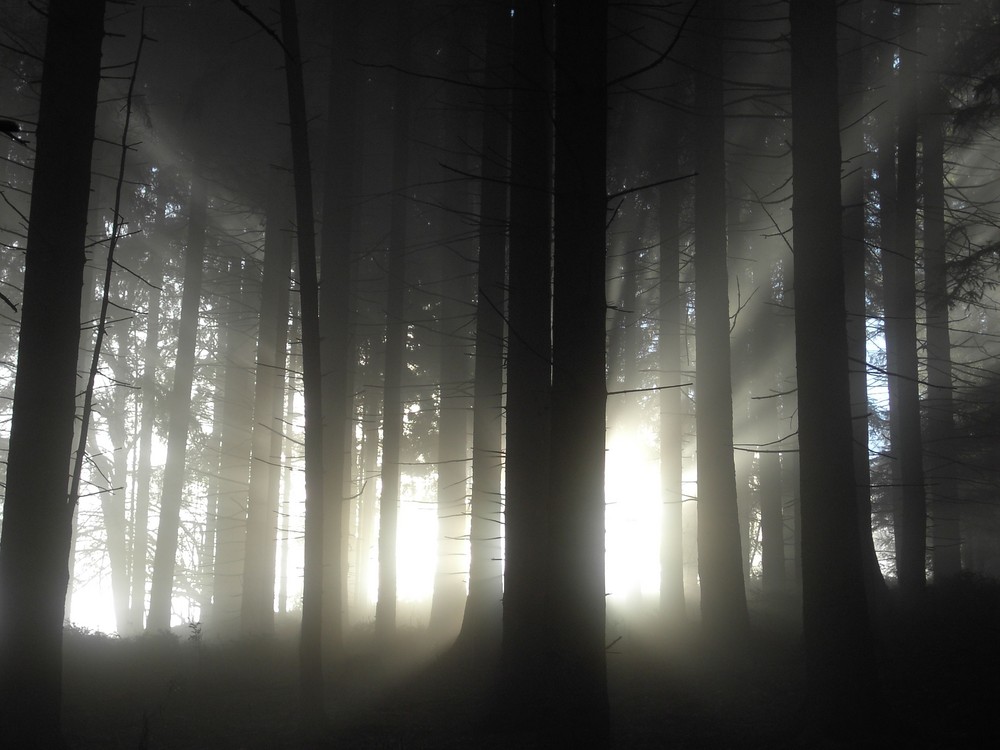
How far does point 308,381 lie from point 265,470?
899cm

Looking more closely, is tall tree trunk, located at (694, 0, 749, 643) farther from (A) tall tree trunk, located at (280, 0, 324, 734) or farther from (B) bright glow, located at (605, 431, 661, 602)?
(A) tall tree trunk, located at (280, 0, 324, 734)

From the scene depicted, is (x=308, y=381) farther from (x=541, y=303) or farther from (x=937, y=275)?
(x=937, y=275)

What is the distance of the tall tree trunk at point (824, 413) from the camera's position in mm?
7090

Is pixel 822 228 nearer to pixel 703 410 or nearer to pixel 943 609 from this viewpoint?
pixel 703 410

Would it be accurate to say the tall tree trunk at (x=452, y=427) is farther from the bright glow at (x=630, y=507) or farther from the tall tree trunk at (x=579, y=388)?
the tall tree trunk at (x=579, y=388)

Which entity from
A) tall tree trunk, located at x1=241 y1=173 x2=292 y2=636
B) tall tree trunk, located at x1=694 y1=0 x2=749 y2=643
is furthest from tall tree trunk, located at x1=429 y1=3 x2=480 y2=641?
tall tree trunk, located at x1=694 y1=0 x2=749 y2=643

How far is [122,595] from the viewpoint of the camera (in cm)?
2522

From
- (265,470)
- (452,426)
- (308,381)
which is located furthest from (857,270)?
(265,470)

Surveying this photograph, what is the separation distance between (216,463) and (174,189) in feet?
34.1

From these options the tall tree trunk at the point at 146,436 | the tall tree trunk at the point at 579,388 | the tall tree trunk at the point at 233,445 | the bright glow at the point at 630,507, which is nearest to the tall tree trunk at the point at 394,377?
the tall tree trunk at the point at 233,445

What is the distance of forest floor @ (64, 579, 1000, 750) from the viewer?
750cm

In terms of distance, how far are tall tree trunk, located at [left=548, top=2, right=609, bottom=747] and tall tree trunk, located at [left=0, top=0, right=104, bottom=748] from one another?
15.1ft

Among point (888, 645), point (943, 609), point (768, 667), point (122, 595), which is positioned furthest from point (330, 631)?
point (122, 595)

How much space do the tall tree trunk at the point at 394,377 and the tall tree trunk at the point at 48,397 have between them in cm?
831
